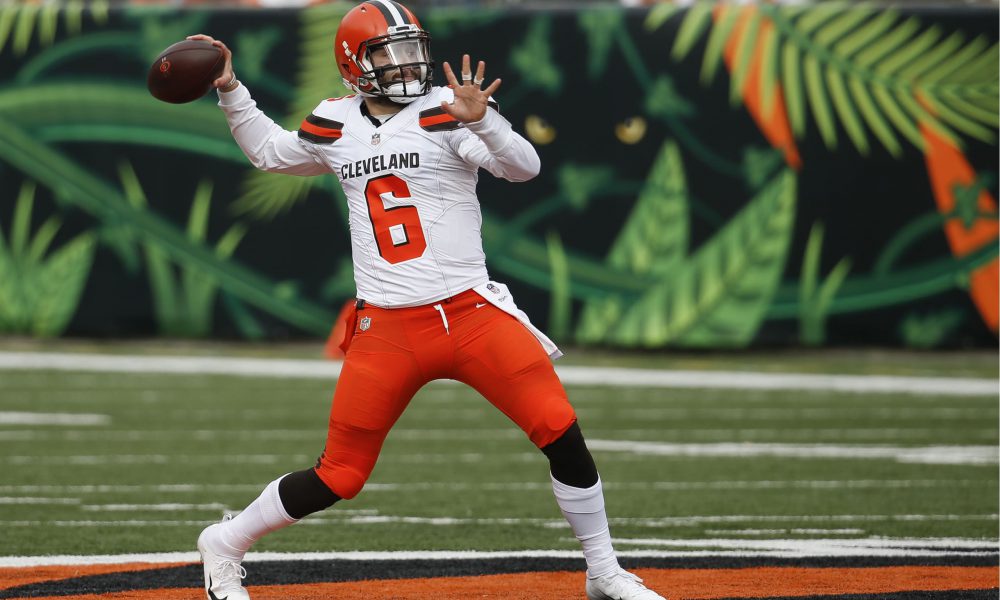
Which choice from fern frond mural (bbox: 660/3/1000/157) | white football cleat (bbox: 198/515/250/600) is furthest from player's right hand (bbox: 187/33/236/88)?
fern frond mural (bbox: 660/3/1000/157)

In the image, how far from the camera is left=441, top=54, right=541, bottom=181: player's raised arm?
447cm

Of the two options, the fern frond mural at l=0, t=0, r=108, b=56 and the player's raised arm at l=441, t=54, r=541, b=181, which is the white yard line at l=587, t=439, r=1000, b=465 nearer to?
the player's raised arm at l=441, t=54, r=541, b=181

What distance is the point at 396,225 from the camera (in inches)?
187

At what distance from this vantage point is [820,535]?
20.4 feet

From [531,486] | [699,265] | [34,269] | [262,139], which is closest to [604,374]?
[699,265]

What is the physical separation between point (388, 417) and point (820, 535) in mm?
2241

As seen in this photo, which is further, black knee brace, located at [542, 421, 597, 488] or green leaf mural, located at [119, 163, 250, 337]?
green leaf mural, located at [119, 163, 250, 337]

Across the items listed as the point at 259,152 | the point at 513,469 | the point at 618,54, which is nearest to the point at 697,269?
the point at 618,54

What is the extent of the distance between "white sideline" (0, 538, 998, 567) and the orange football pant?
110 cm

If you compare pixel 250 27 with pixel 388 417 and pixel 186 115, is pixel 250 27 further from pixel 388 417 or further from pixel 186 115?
pixel 388 417

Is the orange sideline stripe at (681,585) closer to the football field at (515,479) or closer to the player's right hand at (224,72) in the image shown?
the football field at (515,479)

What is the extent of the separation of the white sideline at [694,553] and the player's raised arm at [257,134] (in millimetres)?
1512

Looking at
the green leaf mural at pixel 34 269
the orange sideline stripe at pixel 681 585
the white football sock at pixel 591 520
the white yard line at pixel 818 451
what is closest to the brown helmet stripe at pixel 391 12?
the white football sock at pixel 591 520

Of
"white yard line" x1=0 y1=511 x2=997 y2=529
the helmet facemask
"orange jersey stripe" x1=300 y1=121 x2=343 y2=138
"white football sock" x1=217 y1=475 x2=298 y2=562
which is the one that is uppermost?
the helmet facemask
